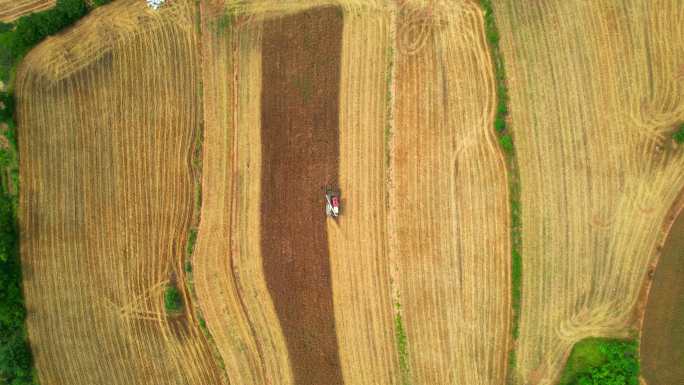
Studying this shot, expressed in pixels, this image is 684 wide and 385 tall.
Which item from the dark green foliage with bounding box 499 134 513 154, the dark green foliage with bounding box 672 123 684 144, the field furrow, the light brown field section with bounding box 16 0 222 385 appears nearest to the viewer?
the dark green foliage with bounding box 672 123 684 144

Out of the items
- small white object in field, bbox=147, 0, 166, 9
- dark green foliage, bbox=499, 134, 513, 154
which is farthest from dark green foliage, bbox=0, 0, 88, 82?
dark green foliage, bbox=499, 134, 513, 154

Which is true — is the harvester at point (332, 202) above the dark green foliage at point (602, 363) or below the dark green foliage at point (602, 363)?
above

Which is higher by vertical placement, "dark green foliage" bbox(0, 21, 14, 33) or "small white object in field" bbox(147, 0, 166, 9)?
"small white object in field" bbox(147, 0, 166, 9)

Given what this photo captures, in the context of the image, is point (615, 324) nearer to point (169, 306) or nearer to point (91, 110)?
point (169, 306)

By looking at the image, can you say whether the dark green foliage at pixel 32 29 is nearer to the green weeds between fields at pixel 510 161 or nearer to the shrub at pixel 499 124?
the green weeds between fields at pixel 510 161

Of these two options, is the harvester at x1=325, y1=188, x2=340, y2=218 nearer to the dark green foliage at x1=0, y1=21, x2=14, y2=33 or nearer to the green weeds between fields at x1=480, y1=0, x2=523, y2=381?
the green weeds between fields at x1=480, y1=0, x2=523, y2=381

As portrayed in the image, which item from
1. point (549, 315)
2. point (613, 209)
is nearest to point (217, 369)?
point (549, 315)

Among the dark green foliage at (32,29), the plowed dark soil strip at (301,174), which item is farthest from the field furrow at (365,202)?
the dark green foliage at (32,29)
